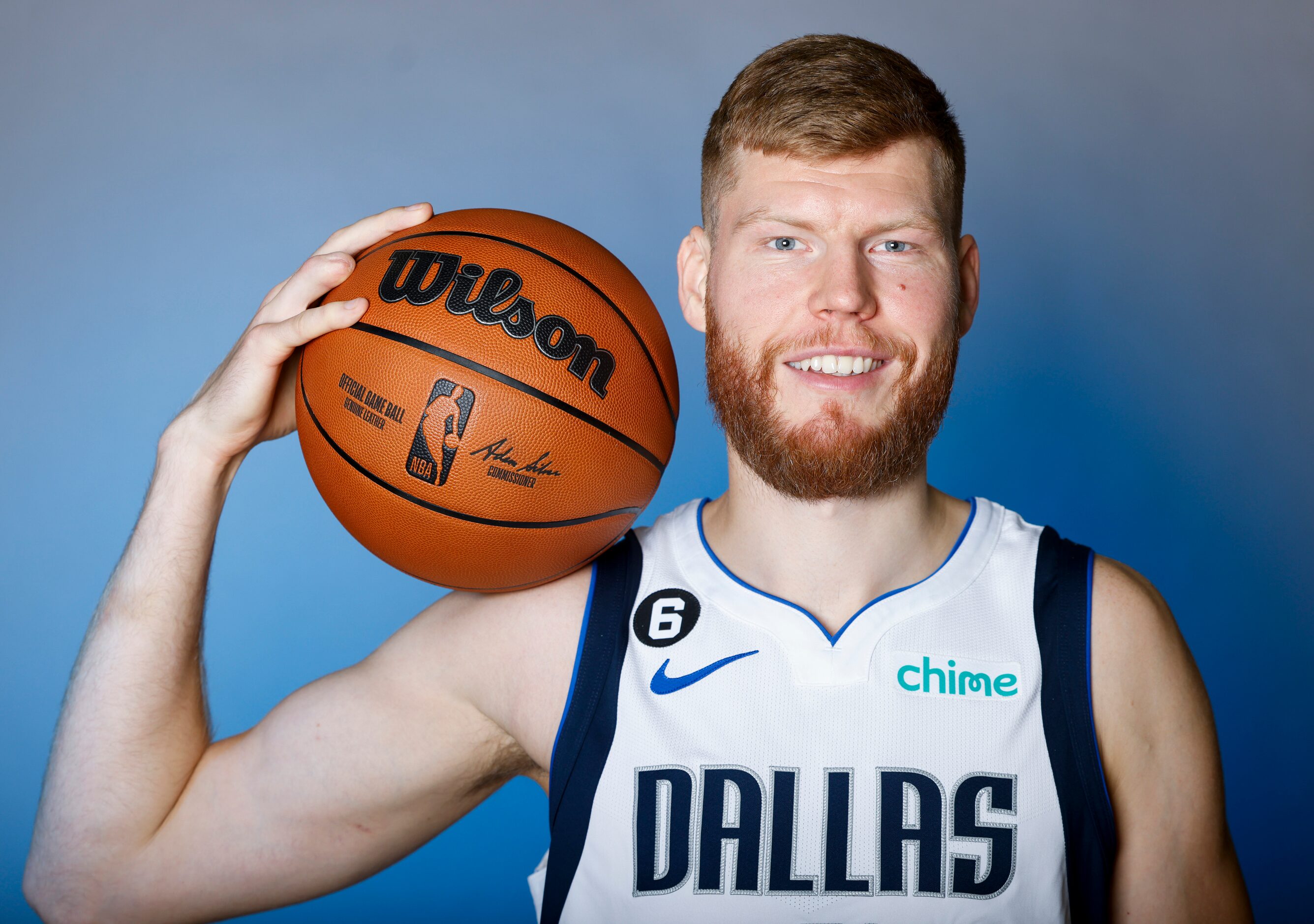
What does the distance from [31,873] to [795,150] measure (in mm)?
1815

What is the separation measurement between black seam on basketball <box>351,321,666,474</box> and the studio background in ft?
6.73

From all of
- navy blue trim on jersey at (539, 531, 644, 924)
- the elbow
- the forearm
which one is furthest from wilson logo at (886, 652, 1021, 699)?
the elbow

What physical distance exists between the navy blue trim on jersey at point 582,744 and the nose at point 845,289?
25.6 inches

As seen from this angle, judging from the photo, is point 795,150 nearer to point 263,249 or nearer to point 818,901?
point 818,901

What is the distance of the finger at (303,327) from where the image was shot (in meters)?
1.62

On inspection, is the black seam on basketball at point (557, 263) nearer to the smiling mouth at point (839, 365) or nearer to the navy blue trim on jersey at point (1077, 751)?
the smiling mouth at point (839, 365)

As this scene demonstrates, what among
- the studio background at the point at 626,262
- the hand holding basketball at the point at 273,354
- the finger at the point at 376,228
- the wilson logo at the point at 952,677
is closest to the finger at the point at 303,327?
the hand holding basketball at the point at 273,354

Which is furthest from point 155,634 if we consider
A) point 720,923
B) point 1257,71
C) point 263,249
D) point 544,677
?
point 1257,71

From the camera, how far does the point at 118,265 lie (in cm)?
353

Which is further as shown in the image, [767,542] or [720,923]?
[767,542]

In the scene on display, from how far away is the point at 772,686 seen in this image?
182 cm

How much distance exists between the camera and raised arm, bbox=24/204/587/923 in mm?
1759

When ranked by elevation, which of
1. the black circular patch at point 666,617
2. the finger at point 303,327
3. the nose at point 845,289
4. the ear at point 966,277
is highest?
the ear at point 966,277
